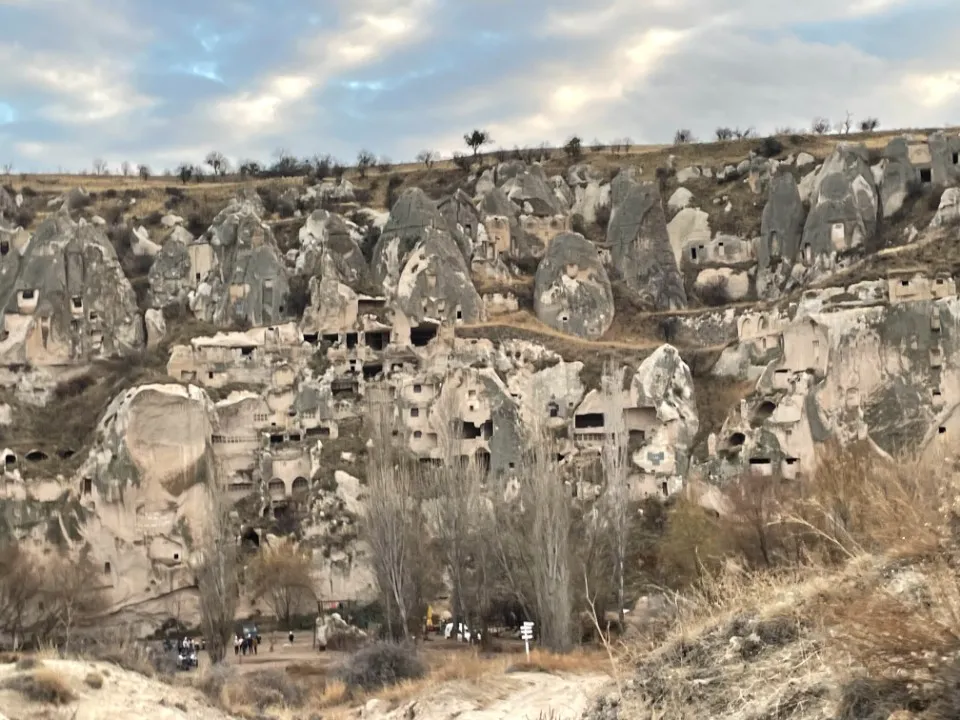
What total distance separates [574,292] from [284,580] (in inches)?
694

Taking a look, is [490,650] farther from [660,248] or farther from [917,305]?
[660,248]

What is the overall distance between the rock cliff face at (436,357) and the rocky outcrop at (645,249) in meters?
0.13

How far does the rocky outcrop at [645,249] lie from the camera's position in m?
47.5

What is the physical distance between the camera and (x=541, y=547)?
2295 cm

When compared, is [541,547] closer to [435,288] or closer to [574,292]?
[435,288]

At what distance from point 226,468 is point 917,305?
22.3 m

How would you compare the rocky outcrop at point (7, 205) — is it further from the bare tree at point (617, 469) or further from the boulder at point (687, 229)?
the bare tree at point (617, 469)

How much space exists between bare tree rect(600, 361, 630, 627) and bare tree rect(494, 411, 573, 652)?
158 centimetres

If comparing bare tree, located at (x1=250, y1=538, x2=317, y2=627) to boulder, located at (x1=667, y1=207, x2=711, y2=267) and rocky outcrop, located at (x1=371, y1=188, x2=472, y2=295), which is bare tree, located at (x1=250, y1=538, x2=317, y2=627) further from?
boulder, located at (x1=667, y1=207, x2=711, y2=267)

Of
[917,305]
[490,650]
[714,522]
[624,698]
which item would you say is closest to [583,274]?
[917,305]

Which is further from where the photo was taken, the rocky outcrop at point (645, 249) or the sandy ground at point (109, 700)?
the rocky outcrop at point (645, 249)

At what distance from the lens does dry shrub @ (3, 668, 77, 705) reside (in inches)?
542

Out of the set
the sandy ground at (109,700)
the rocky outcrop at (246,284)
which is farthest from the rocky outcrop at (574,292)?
the sandy ground at (109,700)

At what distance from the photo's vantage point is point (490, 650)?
931 inches
